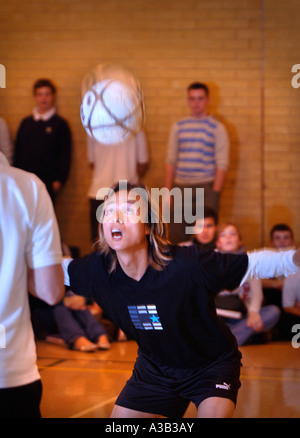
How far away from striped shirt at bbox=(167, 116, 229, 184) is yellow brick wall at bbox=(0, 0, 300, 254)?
898 millimetres

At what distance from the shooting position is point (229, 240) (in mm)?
5875

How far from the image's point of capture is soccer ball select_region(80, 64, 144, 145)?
360cm

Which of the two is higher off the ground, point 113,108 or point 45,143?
point 113,108

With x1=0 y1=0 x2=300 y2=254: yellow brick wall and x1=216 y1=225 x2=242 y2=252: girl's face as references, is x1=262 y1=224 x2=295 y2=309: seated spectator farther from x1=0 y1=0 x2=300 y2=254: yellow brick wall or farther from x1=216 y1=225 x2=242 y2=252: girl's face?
x1=0 y1=0 x2=300 y2=254: yellow brick wall

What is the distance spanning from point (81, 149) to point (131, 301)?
5.50m

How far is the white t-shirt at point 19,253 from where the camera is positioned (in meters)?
2.01

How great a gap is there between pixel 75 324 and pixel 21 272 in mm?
3830

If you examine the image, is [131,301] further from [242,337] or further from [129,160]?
[129,160]

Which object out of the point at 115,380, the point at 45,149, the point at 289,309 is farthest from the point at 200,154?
the point at 115,380

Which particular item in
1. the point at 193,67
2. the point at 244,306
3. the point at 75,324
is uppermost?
the point at 193,67

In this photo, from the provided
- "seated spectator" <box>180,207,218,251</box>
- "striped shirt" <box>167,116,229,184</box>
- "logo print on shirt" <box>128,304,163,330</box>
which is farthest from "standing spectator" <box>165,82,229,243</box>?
"logo print on shirt" <box>128,304,163,330</box>

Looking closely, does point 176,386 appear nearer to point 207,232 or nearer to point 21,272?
point 21,272

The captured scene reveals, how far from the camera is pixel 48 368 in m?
4.95

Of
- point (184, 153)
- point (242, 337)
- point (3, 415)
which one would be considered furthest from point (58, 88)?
point (3, 415)
